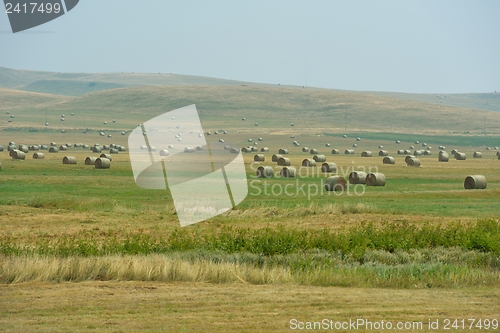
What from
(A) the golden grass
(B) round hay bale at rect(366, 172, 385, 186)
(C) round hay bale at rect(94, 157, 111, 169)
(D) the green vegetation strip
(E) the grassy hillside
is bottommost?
(E) the grassy hillside

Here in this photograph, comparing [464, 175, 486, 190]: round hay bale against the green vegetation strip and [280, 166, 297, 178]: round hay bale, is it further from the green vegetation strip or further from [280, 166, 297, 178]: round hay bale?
the green vegetation strip

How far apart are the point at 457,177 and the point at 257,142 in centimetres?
6779

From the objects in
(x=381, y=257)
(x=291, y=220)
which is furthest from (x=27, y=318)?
(x=291, y=220)

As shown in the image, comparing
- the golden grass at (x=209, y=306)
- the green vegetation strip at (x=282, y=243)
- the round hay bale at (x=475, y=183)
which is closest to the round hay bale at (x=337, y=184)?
the round hay bale at (x=475, y=183)

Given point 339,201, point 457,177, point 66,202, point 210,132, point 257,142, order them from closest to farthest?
point 66,202
point 339,201
point 457,177
point 257,142
point 210,132

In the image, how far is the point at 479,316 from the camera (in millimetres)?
11742

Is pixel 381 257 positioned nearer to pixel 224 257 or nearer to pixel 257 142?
pixel 224 257

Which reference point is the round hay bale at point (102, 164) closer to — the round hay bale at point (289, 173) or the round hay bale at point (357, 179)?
the round hay bale at point (289, 173)

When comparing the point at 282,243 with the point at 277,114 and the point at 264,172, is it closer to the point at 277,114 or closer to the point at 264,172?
the point at 264,172

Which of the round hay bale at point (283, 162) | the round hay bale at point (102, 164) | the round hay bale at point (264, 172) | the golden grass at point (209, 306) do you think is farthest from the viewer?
the round hay bale at point (283, 162)

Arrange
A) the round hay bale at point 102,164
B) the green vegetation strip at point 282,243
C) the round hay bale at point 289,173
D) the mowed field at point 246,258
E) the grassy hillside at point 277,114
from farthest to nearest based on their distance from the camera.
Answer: the grassy hillside at point 277,114, the round hay bale at point 102,164, the round hay bale at point 289,173, the green vegetation strip at point 282,243, the mowed field at point 246,258

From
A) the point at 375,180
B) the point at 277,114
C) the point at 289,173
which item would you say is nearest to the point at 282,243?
the point at 375,180

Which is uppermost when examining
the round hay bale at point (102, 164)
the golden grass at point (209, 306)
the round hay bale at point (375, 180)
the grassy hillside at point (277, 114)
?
the golden grass at point (209, 306)

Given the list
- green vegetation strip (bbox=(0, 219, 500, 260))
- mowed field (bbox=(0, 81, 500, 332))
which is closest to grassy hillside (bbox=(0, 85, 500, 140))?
mowed field (bbox=(0, 81, 500, 332))
